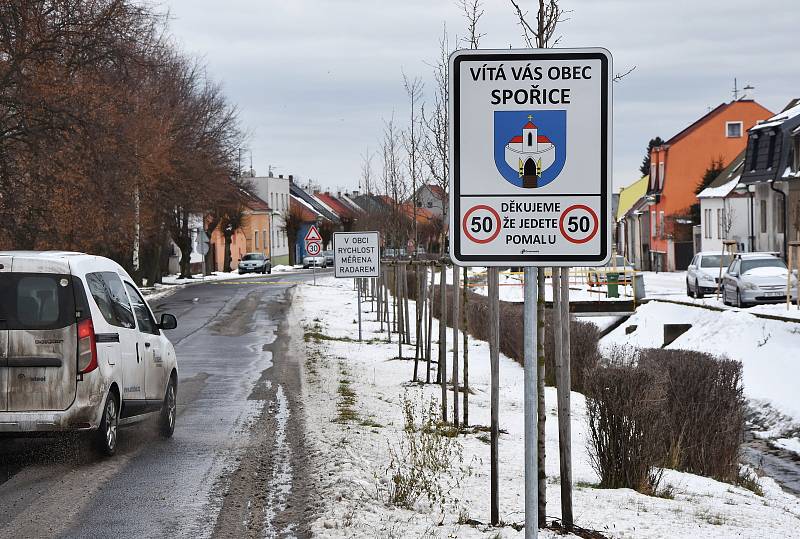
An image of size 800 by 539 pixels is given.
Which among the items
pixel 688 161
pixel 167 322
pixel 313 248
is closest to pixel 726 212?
pixel 688 161

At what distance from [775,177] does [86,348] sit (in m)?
43.3

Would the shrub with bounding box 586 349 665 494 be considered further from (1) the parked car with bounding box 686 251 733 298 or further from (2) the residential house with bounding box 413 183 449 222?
(1) the parked car with bounding box 686 251 733 298

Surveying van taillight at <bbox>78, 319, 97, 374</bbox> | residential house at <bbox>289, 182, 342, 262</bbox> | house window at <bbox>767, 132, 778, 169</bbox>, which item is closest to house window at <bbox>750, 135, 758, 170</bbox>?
house window at <bbox>767, 132, 778, 169</bbox>

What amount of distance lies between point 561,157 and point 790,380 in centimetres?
1759

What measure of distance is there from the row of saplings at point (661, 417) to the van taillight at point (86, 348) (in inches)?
166

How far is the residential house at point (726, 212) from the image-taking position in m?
57.4

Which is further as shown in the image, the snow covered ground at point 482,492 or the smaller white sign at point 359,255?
the smaller white sign at point 359,255

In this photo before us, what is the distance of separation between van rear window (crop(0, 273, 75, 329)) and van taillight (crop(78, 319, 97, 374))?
117mm

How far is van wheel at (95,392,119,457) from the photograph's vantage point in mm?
9945

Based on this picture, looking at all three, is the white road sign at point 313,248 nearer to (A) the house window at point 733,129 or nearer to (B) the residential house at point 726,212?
(B) the residential house at point 726,212

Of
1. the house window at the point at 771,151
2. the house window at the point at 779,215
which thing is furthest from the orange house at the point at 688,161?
the house window at the point at 771,151

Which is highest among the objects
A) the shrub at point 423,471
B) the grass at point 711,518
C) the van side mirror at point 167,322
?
the van side mirror at point 167,322

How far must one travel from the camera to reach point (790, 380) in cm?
2114

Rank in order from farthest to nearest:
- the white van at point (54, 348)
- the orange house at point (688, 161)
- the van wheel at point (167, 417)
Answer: the orange house at point (688, 161), the van wheel at point (167, 417), the white van at point (54, 348)
